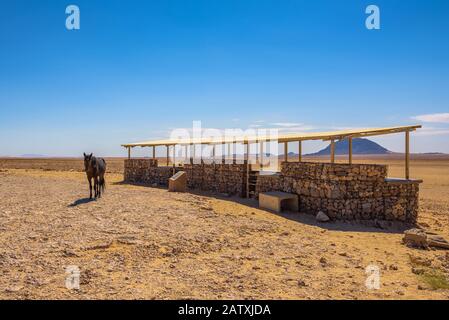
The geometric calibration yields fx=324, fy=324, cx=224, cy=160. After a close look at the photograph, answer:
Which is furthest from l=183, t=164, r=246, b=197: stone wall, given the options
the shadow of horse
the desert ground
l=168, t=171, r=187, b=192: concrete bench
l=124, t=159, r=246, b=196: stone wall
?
the shadow of horse

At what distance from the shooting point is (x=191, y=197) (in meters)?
17.3

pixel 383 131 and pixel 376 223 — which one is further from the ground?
pixel 383 131

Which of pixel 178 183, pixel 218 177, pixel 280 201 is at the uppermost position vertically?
pixel 218 177

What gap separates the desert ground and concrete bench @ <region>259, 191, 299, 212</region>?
1158mm

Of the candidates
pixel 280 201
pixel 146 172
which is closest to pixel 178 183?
pixel 280 201

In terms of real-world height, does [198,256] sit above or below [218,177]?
below

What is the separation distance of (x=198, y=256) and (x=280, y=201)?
7.23 meters

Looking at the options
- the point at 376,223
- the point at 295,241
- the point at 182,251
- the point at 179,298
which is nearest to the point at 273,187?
the point at 376,223

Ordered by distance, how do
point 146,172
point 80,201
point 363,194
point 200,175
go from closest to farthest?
point 363,194, point 80,201, point 200,175, point 146,172

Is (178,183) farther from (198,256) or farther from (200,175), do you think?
(198,256)

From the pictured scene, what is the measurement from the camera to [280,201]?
1449 cm
